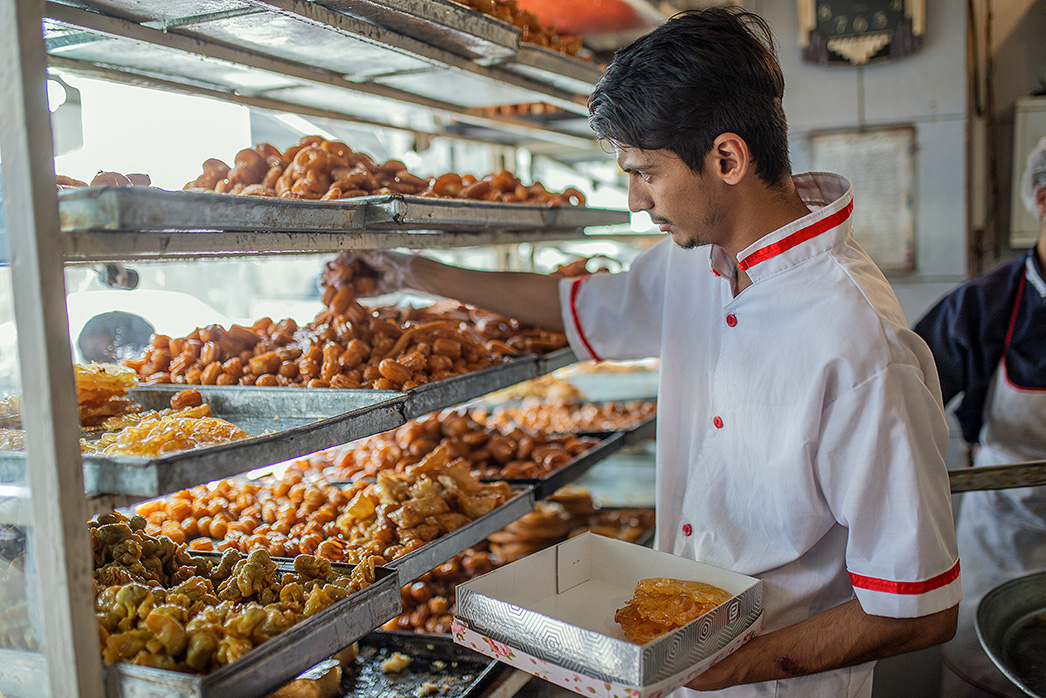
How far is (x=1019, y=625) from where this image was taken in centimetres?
→ 241

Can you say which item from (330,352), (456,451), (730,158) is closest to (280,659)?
(330,352)

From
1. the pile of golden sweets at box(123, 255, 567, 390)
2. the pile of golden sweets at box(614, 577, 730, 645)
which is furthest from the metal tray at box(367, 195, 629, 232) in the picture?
the pile of golden sweets at box(614, 577, 730, 645)

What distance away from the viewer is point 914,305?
5.05 meters

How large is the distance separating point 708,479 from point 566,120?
227 centimetres

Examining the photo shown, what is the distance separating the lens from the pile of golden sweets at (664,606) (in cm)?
159

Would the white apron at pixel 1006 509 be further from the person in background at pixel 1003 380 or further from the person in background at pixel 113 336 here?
the person in background at pixel 113 336

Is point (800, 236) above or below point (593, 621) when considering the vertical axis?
above

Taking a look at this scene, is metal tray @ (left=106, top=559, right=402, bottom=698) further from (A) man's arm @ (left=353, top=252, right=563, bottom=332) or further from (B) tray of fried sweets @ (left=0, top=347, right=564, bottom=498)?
(A) man's arm @ (left=353, top=252, right=563, bottom=332)

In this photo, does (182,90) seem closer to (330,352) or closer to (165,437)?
(330,352)

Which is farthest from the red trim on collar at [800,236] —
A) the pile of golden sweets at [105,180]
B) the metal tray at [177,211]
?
the pile of golden sweets at [105,180]

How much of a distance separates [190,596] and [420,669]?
80 cm

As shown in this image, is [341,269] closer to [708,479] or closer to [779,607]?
[708,479]

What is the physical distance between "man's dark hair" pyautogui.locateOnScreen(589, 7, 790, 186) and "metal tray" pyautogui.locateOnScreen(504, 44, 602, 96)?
33.4 inches

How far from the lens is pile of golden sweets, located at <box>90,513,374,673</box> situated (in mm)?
1340
